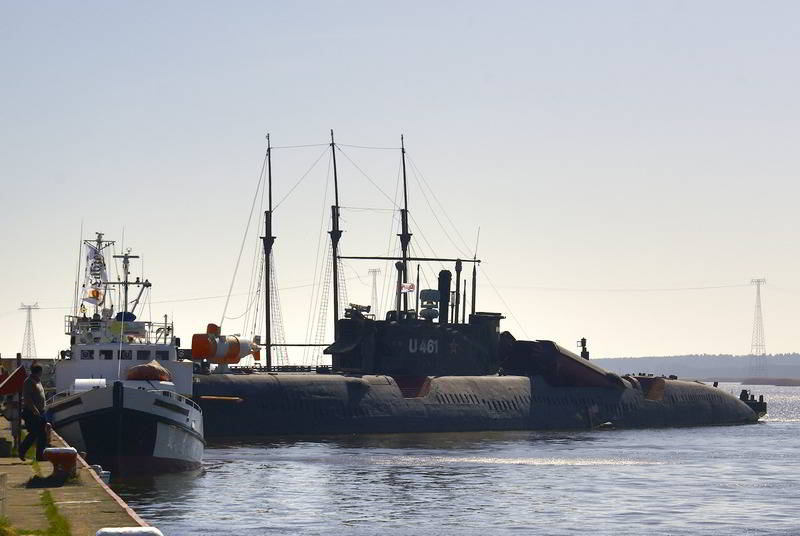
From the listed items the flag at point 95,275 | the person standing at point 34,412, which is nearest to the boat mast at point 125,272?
the flag at point 95,275

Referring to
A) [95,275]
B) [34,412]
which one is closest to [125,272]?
[95,275]

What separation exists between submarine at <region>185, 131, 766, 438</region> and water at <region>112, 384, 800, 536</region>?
2.85 m

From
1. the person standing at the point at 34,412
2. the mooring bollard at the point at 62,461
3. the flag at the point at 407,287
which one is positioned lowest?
the mooring bollard at the point at 62,461

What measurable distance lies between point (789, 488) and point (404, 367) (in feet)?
102

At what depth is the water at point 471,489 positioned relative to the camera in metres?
31.5

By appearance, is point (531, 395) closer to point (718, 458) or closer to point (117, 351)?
point (718, 458)

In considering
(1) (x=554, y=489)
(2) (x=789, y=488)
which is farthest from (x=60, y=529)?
(2) (x=789, y=488)

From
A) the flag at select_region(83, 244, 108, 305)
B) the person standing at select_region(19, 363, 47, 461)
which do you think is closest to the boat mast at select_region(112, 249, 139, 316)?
the flag at select_region(83, 244, 108, 305)

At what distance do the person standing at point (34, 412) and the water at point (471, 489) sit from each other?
355 centimetres

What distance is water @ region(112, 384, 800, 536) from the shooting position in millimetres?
31531

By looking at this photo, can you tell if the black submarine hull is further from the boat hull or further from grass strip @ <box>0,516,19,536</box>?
grass strip @ <box>0,516,19,536</box>

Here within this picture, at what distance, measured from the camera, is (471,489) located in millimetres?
39719

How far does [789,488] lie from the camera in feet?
138

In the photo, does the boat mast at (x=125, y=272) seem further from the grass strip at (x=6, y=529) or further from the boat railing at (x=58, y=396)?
the grass strip at (x=6, y=529)
